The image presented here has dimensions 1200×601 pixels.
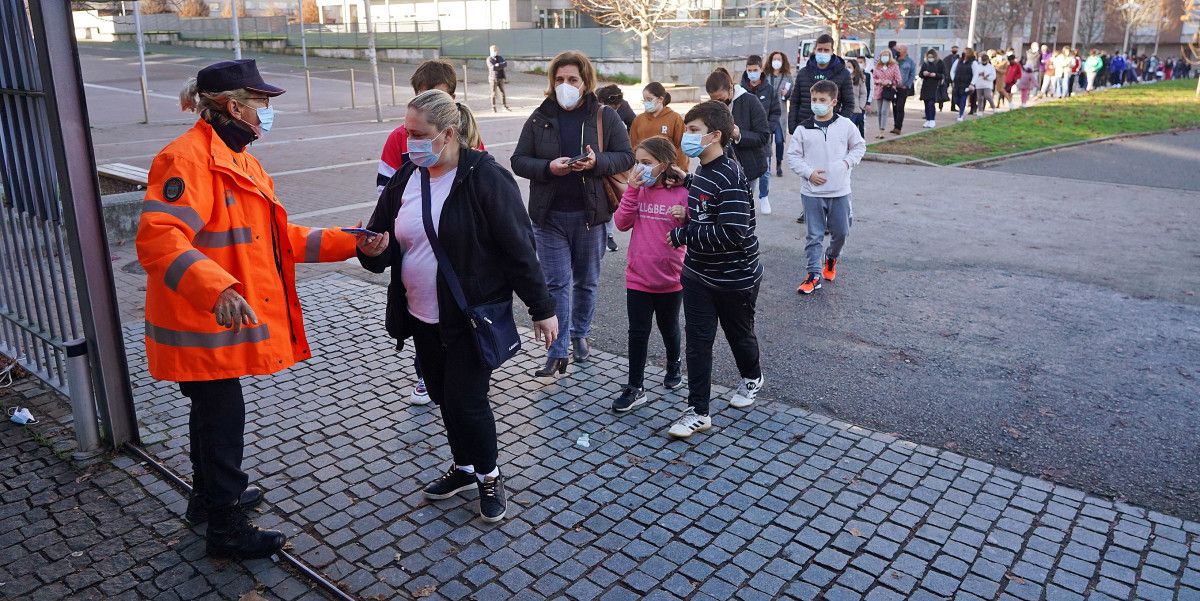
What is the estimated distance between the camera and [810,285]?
7715 millimetres

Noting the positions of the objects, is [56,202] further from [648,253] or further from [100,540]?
[648,253]

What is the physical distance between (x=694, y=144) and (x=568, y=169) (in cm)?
84

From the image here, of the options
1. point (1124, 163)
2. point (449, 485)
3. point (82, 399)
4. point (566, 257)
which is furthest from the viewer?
point (1124, 163)

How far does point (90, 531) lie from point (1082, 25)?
79.5m

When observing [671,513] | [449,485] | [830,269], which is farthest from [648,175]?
[830,269]

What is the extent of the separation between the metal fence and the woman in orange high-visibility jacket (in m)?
1.00

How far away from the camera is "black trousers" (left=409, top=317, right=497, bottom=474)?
392cm

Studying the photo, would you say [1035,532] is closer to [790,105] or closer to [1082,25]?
[790,105]

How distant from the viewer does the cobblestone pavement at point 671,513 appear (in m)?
3.66

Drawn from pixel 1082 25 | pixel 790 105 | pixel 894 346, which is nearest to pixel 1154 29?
pixel 1082 25

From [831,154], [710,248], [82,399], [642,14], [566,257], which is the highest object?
[642,14]

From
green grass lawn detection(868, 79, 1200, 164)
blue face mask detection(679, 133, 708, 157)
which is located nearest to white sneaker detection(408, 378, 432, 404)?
blue face mask detection(679, 133, 708, 157)

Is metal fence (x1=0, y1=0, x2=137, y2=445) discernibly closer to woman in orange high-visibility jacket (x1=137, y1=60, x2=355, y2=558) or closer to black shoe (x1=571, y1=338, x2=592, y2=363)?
woman in orange high-visibility jacket (x1=137, y1=60, x2=355, y2=558)

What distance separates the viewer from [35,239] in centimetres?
480
